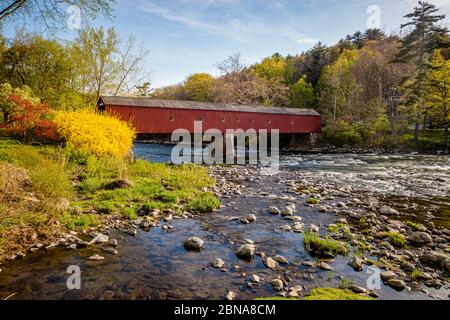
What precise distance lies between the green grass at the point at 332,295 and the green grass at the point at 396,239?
2263 millimetres

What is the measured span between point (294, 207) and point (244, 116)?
1500 cm

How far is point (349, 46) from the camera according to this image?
45406 mm

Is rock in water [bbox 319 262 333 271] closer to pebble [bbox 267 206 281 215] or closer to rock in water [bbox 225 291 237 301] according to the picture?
rock in water [bbox 225 291 237 301]

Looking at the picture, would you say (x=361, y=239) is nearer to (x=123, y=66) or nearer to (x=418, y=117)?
(x=123, y=66)

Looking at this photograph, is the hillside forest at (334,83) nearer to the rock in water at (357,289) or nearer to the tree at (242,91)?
the tree at (242,91)

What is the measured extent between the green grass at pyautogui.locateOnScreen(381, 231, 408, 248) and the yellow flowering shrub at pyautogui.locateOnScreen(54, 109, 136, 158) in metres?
9.39

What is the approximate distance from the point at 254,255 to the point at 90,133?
342 inches

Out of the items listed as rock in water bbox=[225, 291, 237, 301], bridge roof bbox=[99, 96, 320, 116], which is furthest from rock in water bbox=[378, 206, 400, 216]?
bridge roof bbox=[99, 96, 320, 116]

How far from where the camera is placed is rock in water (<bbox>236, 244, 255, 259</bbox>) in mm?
4707

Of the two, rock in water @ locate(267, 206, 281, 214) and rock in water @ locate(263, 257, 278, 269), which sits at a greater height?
rock in water @ locate(267, 206, 281, 214)

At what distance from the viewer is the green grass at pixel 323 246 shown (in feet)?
15.8

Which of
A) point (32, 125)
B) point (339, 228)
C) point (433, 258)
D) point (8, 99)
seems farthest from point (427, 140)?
point (8, 99)

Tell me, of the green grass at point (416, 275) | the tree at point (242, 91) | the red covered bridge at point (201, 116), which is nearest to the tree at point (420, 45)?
the red covered bridge at point (201, 116)

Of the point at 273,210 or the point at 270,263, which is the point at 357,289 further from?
the point at 273,210
